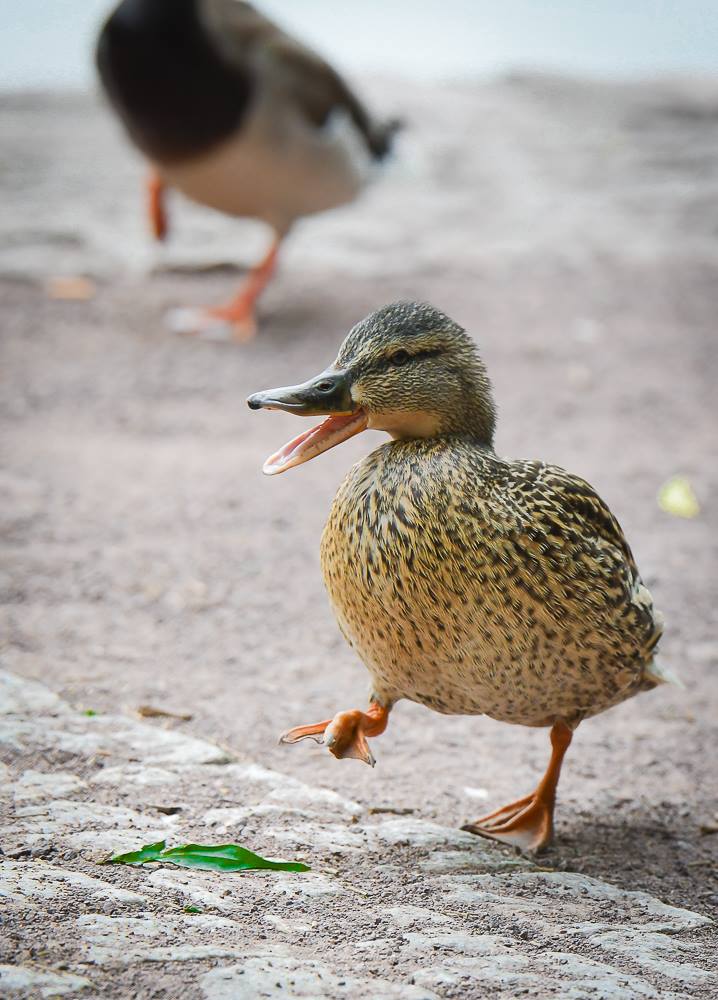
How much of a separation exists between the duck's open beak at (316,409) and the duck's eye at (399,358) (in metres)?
0.12

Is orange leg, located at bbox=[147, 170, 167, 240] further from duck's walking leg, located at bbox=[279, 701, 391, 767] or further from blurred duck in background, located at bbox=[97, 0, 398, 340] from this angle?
duck's walking leg, located at bbox=[279, 701, 391, 767]

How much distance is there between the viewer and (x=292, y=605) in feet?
13.7

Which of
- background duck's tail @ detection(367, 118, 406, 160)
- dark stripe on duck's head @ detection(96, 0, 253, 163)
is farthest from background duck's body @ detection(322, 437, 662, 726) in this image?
background duck's tail @ detection(367, 118, 406, 160)

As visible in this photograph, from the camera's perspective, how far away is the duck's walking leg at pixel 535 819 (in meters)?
2.72

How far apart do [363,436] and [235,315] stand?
1.50 meters

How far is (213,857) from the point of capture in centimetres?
230

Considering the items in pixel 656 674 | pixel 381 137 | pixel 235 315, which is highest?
pixel 381 137

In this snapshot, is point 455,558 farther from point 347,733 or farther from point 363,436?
point 363,436

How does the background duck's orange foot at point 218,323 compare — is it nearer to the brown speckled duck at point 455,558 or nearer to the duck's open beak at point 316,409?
the brown speckled duck at point 455,558

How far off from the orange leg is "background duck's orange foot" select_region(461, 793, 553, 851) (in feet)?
16.3

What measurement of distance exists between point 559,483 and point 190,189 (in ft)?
15.2

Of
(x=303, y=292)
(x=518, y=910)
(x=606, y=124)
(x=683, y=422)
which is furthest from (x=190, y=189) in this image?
(x=518, y=910)

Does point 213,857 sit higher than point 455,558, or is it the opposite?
point 455,558

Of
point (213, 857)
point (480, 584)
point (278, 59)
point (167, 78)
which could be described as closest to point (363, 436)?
point (167, 78)
